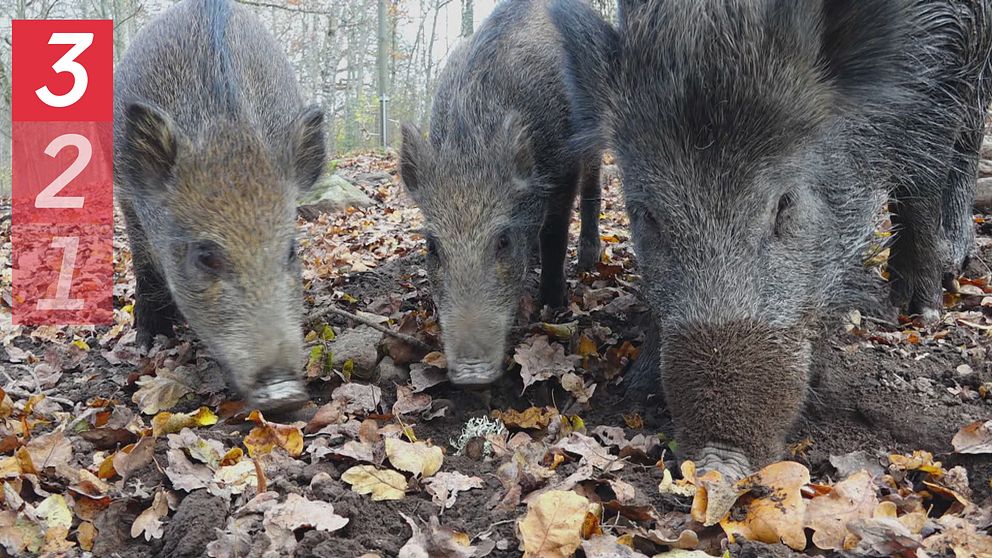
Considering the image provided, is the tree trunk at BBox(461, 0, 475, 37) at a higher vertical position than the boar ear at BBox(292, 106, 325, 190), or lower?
higher

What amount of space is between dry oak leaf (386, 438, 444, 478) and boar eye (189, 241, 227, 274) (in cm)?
132

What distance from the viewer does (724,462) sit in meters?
2.20

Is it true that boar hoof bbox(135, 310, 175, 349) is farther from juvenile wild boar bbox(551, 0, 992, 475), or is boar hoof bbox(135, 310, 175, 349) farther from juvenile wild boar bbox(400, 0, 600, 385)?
juvenile wild boar bbox(551, 0, 992, 475)

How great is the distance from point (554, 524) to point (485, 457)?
73 centimetres

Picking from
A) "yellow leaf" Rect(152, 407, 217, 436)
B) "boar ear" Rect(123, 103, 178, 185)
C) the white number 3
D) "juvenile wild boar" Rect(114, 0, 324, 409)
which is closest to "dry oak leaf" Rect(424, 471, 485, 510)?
"juvenile wild boar" Rect(114, 0, 324, 409)

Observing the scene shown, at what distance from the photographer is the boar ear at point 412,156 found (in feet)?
13.9

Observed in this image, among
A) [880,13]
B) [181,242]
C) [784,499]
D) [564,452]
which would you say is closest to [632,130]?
[880,13]

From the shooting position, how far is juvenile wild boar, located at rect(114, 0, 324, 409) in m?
3.22

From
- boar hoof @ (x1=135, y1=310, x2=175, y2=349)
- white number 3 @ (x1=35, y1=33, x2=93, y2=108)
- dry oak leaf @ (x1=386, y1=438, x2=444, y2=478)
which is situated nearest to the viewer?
dry oak leaf @ (x1=386, y1=438, x2=444, y2=478)

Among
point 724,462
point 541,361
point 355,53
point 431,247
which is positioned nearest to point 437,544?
point 724,462

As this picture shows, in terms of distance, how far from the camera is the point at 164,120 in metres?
3.50

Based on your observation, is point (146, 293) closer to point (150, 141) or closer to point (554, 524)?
point (150, 141)

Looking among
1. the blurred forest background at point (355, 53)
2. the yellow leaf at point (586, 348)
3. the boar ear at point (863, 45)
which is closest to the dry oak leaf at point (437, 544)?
the yellow leaf at point (586, 348)
